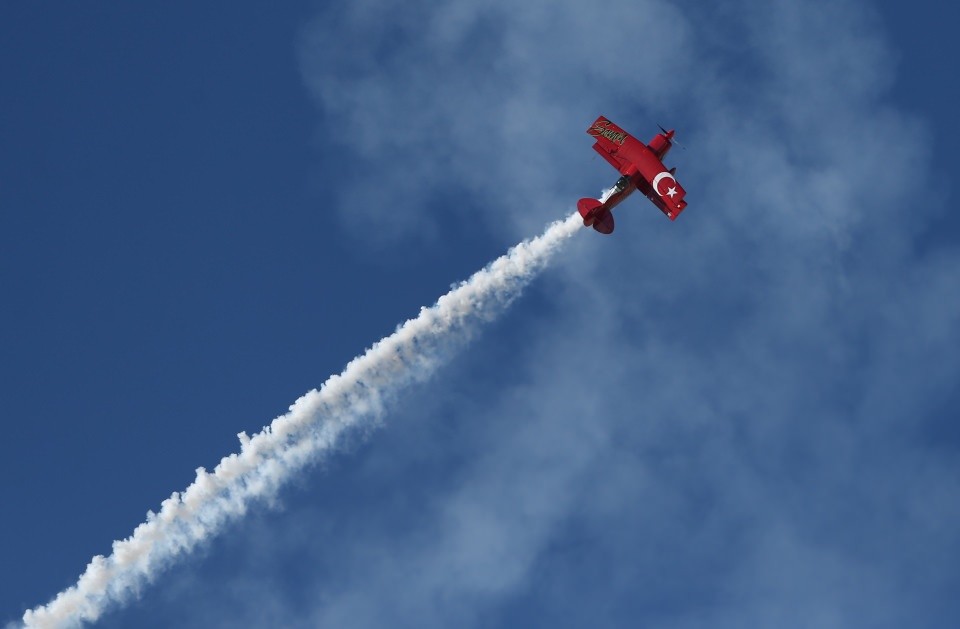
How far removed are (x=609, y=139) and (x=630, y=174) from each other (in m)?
4.76

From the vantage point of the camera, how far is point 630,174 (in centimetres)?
8975

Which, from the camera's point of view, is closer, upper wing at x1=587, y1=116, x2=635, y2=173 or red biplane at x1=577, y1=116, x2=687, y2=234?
red biplane at x1=577, y1=116, x2=687, y2=234

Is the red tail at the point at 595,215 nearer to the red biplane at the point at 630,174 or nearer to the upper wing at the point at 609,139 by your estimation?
the red biplane at the point at 630,174

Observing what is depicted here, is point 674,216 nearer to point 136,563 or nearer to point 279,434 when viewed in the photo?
point 279,434

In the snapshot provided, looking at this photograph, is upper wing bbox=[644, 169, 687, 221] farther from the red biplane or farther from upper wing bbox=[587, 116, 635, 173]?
upper wing bbox=[587, 116, 635, 173]

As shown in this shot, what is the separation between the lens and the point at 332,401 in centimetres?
8531

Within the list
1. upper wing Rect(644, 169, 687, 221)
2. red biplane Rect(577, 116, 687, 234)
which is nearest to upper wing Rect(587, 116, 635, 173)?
Result: red biplane Rect(577, 116, 687, 234)

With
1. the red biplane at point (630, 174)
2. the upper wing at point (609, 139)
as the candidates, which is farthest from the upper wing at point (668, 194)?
the upper wing at point (609, 139)

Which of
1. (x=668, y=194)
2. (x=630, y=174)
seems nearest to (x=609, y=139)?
(x=630, y=174)

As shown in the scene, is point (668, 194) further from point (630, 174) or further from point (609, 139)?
point (609, 139)

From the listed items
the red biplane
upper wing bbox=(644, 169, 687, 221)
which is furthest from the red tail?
upper wing bbox=(644, 169, 687, 221)

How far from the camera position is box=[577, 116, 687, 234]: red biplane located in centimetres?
8775

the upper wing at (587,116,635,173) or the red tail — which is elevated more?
the upper wing at (587,116,635,173)

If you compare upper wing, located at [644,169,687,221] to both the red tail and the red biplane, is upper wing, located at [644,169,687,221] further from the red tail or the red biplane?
the red tail
